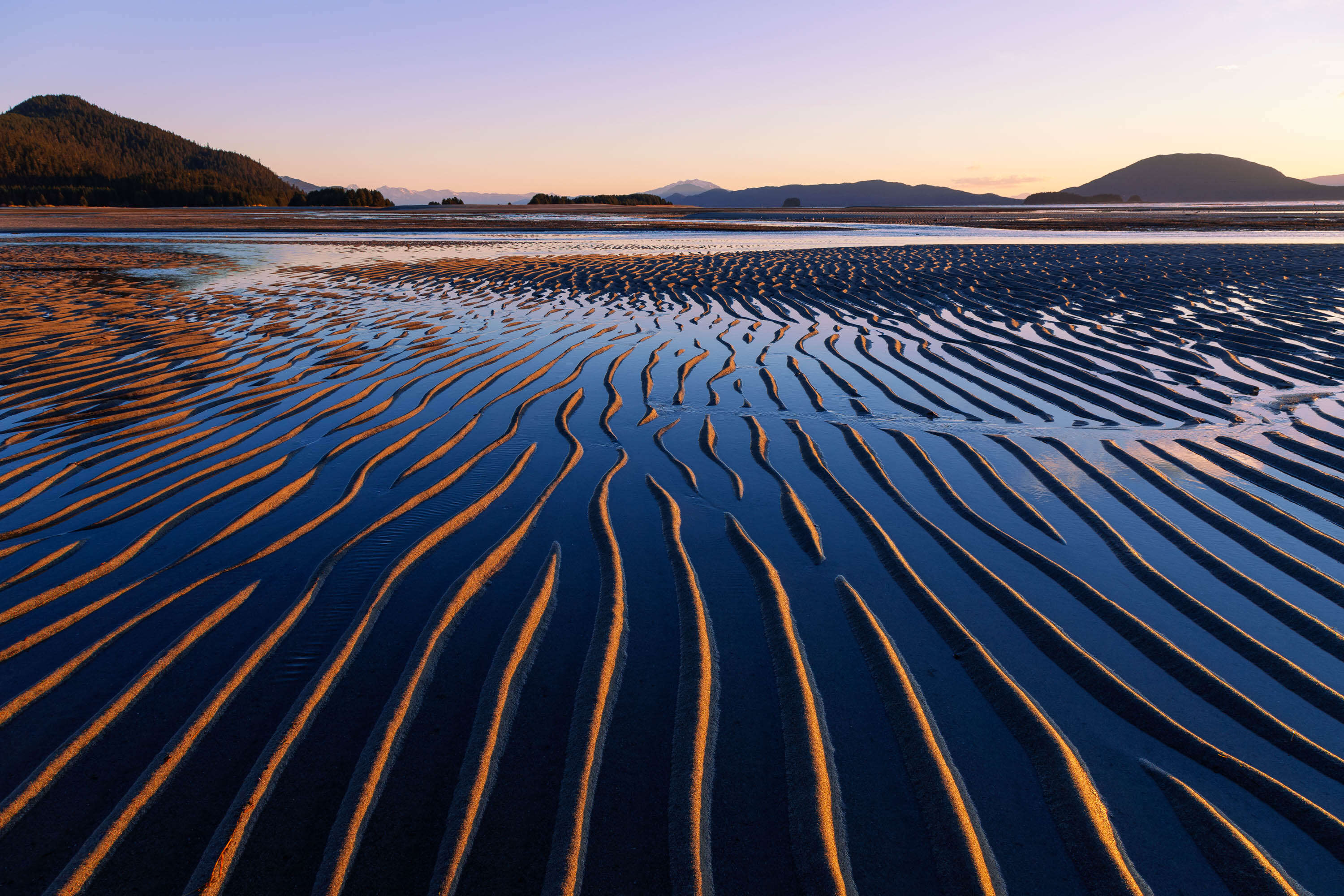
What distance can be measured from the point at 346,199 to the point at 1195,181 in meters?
212

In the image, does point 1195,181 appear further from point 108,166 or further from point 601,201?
point 108,166

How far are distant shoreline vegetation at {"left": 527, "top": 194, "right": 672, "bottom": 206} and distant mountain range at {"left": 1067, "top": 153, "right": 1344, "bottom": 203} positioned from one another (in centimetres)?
14454

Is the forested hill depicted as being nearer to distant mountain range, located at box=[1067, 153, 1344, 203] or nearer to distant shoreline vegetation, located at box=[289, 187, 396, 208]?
distant shoreline vegetation, located at box=[289, 187, 396, 208]

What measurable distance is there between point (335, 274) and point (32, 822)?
13.2 metres

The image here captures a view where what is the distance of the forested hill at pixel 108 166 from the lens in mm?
67875

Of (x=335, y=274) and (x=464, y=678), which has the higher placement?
(x=335, y=274)

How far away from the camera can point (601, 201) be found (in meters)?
68.5

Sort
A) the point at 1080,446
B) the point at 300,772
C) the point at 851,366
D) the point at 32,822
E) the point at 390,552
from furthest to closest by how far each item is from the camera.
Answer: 1. the point at 851,366
2. the point at 1080,446
3. the point at 390,552
4. the point at 300,772
5. the point at 32,822

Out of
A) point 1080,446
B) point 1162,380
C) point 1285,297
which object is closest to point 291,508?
Result: point 1080,446

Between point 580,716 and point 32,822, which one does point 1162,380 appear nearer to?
point 580,716

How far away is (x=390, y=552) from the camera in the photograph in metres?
3.06

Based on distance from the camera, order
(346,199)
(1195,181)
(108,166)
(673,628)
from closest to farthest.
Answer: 1. (673,628)
2. (346,199)
3. (108,166)
4. (1195,181)

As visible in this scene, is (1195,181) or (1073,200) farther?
(1195,181)

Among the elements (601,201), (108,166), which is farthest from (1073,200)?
(108,166)
